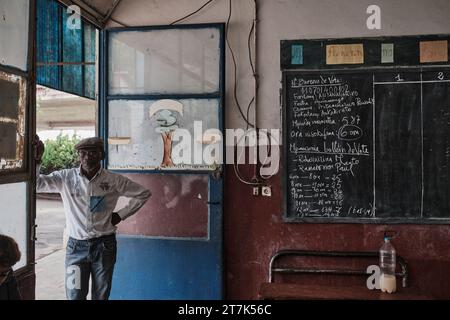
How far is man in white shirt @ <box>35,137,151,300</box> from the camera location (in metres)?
2.81

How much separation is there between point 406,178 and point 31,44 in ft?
9.12

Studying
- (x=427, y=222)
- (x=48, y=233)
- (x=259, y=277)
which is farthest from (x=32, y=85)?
(x=48, y=233)

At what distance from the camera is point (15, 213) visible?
222 cm

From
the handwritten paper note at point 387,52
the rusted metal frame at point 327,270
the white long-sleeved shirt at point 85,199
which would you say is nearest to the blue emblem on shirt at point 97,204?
the white long-sleeved shirt at point 85,199

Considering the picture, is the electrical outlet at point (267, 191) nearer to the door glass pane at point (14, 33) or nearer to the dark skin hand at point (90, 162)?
the dark skin hand at point (90, 162)

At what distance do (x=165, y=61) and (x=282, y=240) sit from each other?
5.80 feet

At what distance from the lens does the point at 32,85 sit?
2.34m

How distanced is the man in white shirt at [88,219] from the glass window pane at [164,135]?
1.83 ft

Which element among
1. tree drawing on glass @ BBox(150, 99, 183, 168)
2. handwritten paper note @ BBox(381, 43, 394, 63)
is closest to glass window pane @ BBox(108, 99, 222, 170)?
tree drawing on glass @ BBox(150, 99, 183, 168)

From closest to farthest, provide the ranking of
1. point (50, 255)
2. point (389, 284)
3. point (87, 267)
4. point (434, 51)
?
point (389, 284) < point (87, 267) < point (434, 51) < point (50, 255)

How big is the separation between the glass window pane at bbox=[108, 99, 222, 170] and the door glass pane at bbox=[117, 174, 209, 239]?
0.11m

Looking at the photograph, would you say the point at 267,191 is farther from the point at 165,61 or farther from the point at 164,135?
the point at 165,61

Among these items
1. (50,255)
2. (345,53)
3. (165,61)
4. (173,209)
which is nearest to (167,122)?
(165,61)

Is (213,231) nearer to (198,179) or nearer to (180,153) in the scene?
(198,179)
